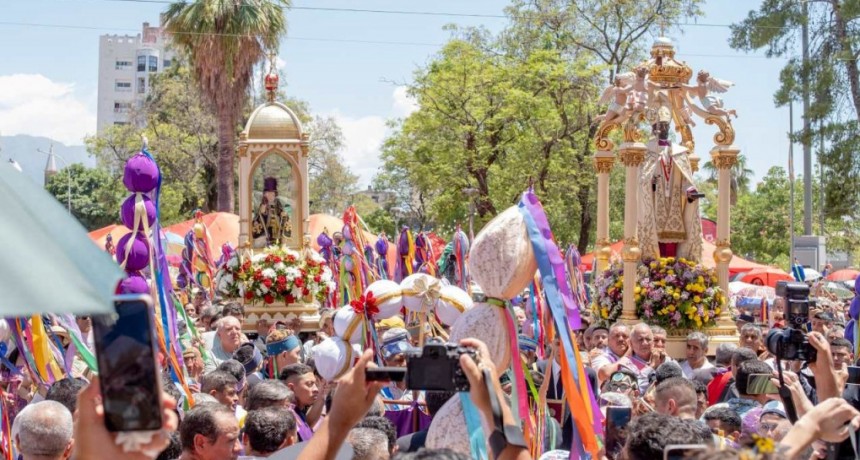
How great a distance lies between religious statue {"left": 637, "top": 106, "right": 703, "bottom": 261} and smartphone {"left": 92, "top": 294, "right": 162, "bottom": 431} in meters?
11.5

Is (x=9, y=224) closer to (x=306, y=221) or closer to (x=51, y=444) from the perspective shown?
(x=51, y=444)

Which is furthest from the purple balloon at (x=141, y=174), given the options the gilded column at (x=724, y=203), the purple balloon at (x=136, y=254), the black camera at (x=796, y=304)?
the gilded column at (x=724, y=203)

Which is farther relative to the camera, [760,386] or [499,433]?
[760,386]

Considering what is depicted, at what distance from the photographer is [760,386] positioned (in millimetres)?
6730

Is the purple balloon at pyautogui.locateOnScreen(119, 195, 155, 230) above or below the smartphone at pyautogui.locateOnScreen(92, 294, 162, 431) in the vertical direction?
above

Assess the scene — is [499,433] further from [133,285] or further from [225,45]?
[225,45]

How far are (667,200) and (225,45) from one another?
17.2 meters

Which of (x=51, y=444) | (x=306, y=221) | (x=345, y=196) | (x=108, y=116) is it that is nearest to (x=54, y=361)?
(x=51, y=444)

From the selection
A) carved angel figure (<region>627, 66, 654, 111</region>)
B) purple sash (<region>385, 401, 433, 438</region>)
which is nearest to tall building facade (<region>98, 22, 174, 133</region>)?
carved angel figure (<region>627, 66, 654, 111</region>)

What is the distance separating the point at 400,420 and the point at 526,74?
79.9ft

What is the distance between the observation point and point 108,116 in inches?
4715

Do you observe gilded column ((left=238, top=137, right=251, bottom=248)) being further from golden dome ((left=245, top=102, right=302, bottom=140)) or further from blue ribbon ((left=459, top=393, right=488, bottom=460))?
blue ribbon ((left=459, top=393, right=488, bottom=460))

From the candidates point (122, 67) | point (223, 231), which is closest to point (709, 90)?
point (223, 231)

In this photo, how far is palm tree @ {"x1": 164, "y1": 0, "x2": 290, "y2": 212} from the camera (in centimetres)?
2783
